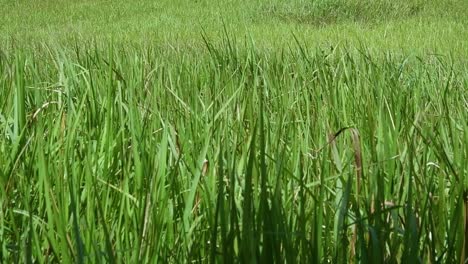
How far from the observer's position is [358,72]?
1.93 m

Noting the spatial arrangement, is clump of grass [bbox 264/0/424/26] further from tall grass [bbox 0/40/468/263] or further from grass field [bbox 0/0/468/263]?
tall grass [bbox 0/40/468/263]

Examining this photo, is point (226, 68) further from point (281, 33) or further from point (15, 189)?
point (281, 33)

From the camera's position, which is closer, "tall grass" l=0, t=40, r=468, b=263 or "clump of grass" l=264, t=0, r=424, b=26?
"tall grass" l=0, t=40, r=468, b=263

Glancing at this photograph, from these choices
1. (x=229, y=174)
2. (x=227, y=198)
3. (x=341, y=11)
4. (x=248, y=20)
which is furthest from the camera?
(x=341, y=11)

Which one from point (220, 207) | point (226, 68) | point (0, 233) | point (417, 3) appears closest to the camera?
point (220, 207)

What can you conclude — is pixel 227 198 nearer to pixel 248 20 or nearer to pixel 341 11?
pixel 248 20

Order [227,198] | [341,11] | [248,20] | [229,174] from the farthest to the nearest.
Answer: [341,11], [248,20], [227,198], [229,174]

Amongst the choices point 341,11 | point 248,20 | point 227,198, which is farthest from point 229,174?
point 341,11

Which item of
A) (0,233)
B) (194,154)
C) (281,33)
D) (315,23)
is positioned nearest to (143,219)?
(0,233)

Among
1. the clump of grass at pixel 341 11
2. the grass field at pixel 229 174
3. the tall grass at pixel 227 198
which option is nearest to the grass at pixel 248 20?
the clump of grass at pixel 341 11

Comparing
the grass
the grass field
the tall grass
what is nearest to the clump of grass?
the grass

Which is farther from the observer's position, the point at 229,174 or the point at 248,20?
the point at 248,20

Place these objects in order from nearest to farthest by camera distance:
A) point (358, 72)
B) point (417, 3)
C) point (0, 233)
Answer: point (0, 233)
point (358, 72)
point (417, 3)

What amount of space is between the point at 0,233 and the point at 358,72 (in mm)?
1294
